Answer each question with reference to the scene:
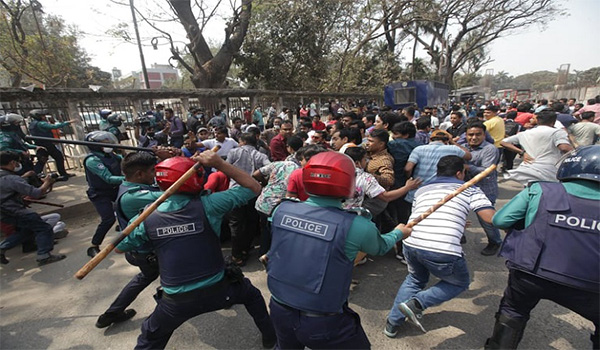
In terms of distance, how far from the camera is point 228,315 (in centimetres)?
294

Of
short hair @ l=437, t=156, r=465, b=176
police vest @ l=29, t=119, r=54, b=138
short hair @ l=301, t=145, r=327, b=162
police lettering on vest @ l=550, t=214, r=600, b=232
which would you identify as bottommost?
police lettering on vest @ l=550, t=214, r=600, b=232

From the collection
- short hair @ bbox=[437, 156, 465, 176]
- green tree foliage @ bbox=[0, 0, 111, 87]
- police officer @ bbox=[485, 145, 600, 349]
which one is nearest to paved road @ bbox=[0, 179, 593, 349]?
police officer @ bbox=[485, 145, 600, 349]

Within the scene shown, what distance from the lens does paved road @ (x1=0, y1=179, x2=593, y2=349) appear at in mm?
2539

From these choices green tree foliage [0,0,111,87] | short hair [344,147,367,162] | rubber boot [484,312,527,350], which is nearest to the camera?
rubber boot [484,312,527,350]

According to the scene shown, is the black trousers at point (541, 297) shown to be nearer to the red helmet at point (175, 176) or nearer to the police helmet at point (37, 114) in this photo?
the red helmet at point (175, 176)

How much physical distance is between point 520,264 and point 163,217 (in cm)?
235

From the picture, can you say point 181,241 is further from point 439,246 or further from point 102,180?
point 102,180

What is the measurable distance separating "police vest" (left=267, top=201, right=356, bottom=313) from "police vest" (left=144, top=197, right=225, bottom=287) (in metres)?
0.60

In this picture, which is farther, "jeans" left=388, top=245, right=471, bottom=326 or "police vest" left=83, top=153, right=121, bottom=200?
"police vest" left=83, top=153, right=121, bottom=200

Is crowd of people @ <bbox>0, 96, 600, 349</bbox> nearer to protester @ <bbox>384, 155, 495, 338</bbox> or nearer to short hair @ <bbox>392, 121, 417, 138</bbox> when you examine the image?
protester @ <bbox>384, 155, 495, 338</bbox>

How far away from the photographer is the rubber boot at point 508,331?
204 centimetres

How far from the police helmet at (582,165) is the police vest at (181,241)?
7.77 feet

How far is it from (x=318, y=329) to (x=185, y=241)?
100 centimetres

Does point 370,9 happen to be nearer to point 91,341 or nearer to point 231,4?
point 231,4
